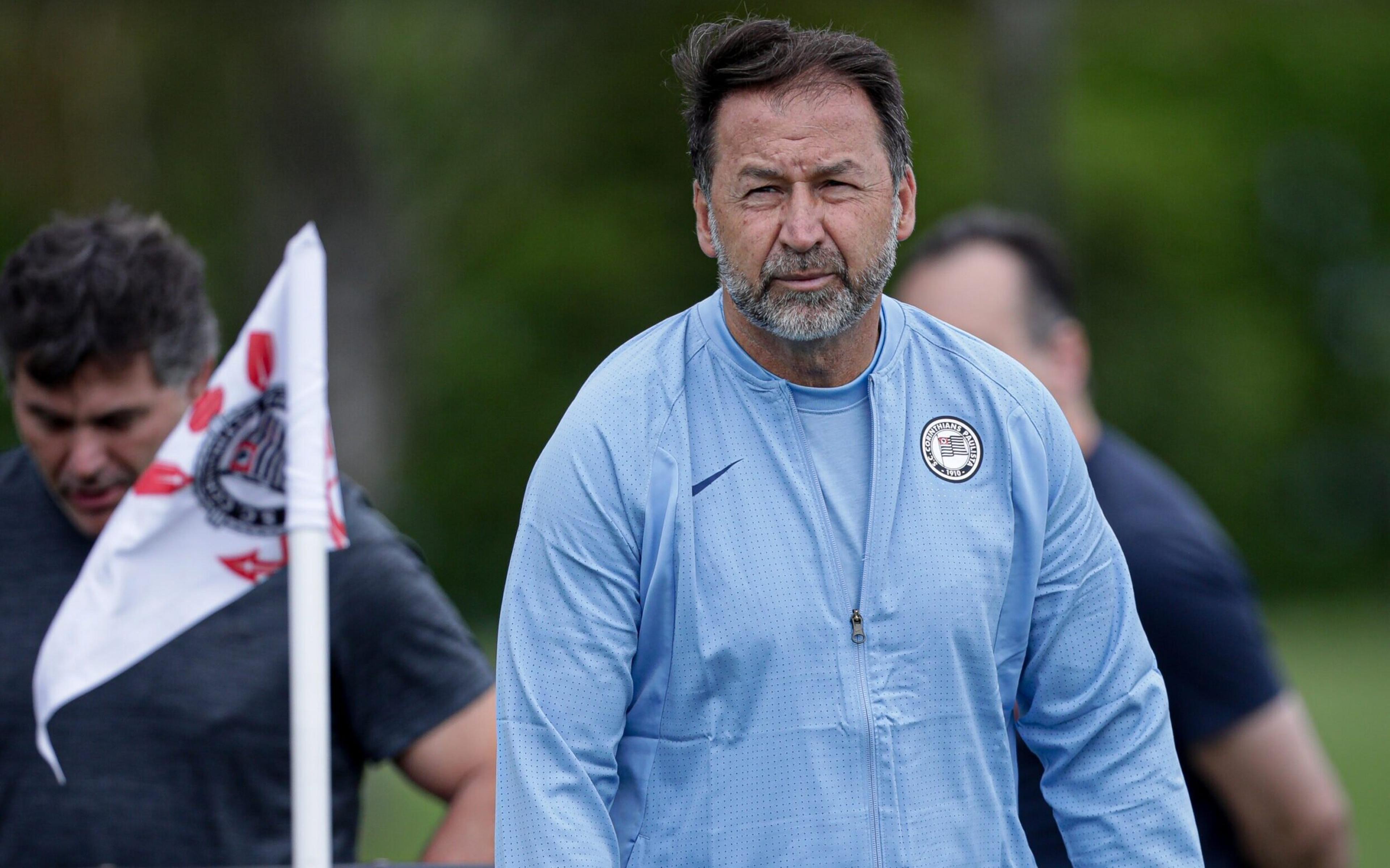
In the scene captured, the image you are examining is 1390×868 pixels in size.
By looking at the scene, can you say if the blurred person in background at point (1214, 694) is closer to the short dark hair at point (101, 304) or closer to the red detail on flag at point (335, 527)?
the red detail on flag at point (335, 527)

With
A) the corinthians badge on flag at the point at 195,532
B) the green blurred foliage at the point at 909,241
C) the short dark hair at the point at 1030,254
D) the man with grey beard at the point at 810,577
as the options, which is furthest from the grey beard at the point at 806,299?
the green blurred foliage at the point at 909,241

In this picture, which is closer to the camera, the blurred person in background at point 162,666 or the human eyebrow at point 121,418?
the blurred person in background at point 162,666

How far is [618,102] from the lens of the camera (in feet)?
77.2

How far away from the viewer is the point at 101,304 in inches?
145

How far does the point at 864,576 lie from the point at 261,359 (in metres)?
1.40

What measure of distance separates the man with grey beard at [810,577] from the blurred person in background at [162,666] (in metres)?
1.03

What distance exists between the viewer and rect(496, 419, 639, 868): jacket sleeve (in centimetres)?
241

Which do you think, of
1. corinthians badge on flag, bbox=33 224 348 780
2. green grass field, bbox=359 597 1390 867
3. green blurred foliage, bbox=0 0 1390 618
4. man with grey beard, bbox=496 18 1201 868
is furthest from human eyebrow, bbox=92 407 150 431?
green blurred foliage, bbox=0 0 1390 618

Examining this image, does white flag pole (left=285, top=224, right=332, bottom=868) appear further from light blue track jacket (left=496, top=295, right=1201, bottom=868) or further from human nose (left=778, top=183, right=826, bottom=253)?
human nose (left=778, top=183, right=826, bottom=253)

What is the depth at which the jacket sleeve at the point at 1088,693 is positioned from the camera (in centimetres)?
259

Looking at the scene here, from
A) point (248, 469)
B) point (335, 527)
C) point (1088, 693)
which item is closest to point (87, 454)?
point (248, 469)

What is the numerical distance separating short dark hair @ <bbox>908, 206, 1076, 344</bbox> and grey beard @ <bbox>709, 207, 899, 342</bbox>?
1.90 m

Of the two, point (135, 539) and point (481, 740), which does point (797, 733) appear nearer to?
point (481, 740)

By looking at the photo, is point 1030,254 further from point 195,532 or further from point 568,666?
point 568,666
